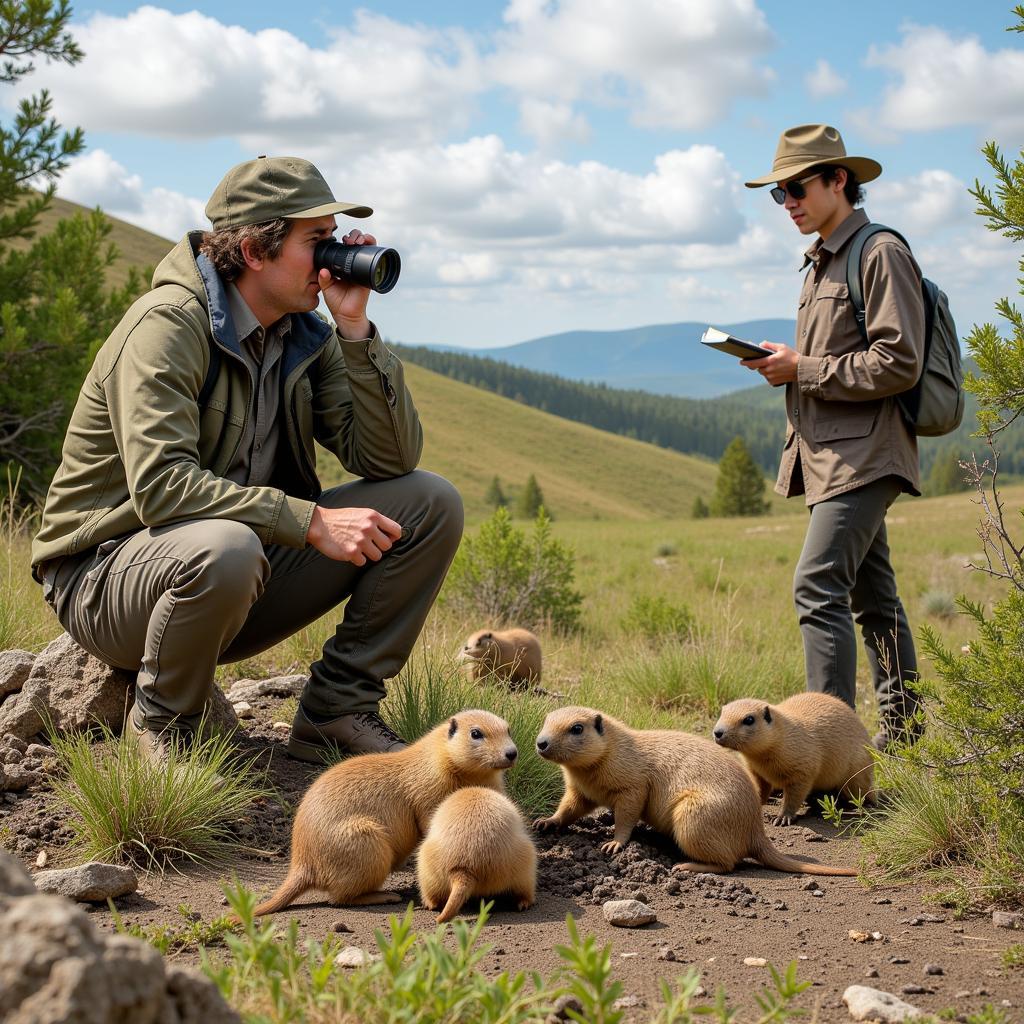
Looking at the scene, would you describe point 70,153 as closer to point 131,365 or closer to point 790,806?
point 131,365

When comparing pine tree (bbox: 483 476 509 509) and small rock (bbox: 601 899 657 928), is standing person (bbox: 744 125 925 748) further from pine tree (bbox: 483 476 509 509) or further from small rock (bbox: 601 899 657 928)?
pine tree (bbox: 483 476 509 509)

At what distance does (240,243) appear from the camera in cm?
486

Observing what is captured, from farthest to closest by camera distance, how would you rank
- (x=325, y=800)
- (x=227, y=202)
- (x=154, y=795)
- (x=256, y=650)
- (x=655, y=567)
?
1. (x=655, y=567)
2. (x=256, y=650)
3. (x=227, y=202)
4. (x=154, y=795)
5. (x=325, y=800)

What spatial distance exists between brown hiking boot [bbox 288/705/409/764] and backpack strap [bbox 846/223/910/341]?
10.1ft

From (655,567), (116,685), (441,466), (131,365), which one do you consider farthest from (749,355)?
(441,466)

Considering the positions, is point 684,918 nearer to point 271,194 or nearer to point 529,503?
point 271,194

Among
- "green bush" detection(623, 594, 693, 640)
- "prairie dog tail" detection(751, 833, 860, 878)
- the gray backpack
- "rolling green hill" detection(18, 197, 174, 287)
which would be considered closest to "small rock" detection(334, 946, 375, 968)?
"prairie dog tail" detection(751, 833, 860, 878)

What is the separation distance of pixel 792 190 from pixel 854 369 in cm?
103

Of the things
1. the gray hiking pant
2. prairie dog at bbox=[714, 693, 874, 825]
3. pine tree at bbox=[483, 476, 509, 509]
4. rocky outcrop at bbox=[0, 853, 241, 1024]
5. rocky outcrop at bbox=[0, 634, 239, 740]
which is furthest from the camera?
pine tree at bbox=[483, 476, 509, 509]

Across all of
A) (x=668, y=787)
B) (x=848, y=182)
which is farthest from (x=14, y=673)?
(x=848, y=182)

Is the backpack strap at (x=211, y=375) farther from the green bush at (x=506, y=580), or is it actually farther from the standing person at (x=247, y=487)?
the green bush at (x=506, y=580)

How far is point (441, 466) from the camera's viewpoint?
96000 mm

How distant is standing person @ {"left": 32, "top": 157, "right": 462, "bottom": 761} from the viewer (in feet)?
14.6

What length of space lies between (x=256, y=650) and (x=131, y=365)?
1577 millimetres
